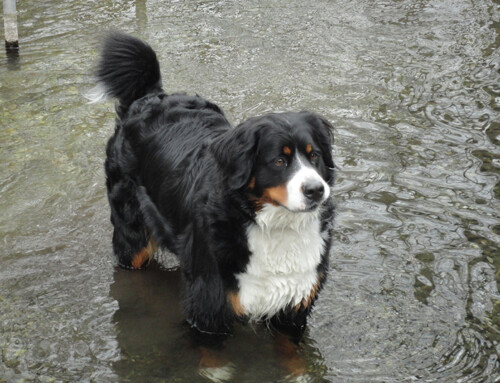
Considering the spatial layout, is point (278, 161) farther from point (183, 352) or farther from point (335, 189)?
point (335, 189)

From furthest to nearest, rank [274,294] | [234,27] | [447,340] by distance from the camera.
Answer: [234,27]
[447,340]
[274,294]

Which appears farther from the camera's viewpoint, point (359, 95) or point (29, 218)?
point (359, 95)

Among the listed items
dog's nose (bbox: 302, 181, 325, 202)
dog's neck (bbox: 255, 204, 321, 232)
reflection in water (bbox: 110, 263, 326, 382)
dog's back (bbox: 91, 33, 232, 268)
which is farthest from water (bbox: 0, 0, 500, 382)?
dog's nose (bbox: 302, 181, 325, 202)

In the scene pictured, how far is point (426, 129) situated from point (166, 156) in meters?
3.18

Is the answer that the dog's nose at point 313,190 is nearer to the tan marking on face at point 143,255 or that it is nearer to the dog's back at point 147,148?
the dog's back at point 147,148

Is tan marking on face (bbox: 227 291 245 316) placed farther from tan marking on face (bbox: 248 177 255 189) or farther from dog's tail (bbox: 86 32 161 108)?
dog's tail (bbox: 86 32 161 108)

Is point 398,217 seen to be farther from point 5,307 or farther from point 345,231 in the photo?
point 5,307

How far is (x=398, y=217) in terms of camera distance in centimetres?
522

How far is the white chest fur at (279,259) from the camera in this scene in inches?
133

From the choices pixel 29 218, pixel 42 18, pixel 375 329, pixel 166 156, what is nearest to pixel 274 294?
pixel 375 329

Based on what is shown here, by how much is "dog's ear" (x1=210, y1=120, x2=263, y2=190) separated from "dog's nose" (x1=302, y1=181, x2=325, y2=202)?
12.7 inches

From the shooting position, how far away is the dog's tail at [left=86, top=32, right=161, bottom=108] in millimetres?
4598

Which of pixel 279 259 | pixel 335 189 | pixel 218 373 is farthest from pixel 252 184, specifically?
pixel 335 189

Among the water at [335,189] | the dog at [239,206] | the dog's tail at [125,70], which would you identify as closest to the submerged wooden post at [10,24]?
the water at [335,189]
